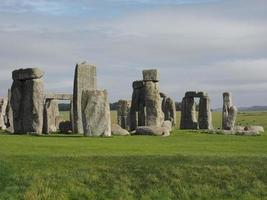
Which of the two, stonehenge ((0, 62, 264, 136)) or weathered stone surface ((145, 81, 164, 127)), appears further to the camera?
weathered stone surface ((145, 81, 164, 127))

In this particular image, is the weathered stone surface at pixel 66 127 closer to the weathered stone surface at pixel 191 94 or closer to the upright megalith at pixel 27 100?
the upright megalith at pixel 27 100

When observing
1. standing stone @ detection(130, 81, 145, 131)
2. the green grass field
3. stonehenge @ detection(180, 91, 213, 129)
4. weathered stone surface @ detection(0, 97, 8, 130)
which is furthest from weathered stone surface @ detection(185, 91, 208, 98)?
the green grass field

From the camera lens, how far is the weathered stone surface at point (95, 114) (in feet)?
108

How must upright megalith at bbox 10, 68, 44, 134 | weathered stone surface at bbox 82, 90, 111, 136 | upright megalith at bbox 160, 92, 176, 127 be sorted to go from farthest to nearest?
upright megalith at bbox 160, 92, 176, 127, upright megalith at bbox 10, 68, 44, 134, weathered stone surface at bbox 82, 90, 111, 136

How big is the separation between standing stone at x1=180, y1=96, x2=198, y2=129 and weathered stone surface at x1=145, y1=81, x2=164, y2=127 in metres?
9.75

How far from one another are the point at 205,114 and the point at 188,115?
155 cm

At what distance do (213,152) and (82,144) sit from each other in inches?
232

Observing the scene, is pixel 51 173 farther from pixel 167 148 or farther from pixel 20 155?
pixel 167 148

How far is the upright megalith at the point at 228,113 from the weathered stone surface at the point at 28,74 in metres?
16.4

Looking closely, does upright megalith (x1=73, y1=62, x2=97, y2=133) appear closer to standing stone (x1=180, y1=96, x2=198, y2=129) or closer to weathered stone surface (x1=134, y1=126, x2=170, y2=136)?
weathered stone surface (x1=134, y1=126, x2=170, y2=136)

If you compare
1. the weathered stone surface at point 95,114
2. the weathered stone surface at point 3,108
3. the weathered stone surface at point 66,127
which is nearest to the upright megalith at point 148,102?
the weathered stone surface at point 66,127

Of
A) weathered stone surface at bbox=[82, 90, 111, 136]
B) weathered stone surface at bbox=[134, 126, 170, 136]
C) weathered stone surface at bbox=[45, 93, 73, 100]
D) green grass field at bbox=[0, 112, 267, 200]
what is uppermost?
weathered stone surface at bbox=[45, 93, 73, 100]

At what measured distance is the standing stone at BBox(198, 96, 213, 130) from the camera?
5094cm

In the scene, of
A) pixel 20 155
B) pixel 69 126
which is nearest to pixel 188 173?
pixel 20 155
